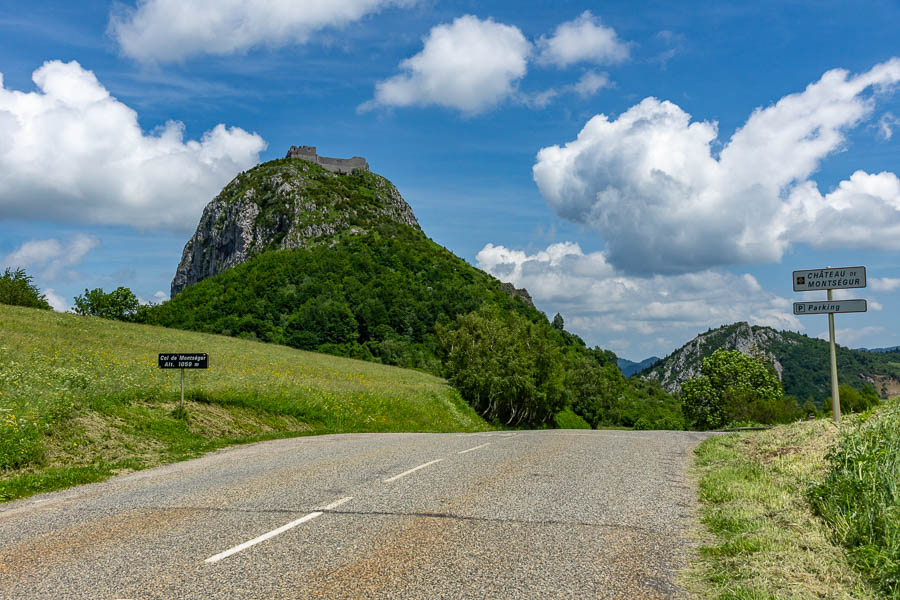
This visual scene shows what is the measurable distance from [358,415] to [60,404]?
17.0m

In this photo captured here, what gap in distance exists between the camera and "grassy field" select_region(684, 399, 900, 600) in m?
5.34

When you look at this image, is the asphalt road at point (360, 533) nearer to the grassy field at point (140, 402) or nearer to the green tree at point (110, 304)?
the grassy field at point (140, 402)

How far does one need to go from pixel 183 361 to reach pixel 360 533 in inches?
609

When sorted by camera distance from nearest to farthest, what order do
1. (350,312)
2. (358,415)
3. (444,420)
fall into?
(358,415)
(444,420)
(350,312)

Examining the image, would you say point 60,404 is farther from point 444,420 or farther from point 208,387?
point 444,420

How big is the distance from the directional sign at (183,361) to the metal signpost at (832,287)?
60.4ft

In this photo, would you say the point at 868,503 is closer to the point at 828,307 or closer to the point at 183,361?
the point at 828,307

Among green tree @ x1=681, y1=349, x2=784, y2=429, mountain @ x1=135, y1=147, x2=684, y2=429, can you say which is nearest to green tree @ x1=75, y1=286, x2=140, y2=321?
mountain @ x1=135, y1=147, x2=684, y2=429

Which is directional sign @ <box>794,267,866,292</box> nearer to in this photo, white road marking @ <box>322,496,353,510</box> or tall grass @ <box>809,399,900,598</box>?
tall grass @ <box>809,399,900,598</box>

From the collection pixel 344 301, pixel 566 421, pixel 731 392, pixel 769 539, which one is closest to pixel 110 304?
pixel 344 301

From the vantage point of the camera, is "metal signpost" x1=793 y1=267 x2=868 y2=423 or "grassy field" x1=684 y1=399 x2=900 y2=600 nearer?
"grassy field" x1=684 y1=399 x2=900 y2=600

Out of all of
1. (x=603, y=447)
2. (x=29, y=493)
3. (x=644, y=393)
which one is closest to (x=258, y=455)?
(x=29, y=493)

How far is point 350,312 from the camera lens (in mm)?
120688

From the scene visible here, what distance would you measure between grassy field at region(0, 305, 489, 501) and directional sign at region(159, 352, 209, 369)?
162cm
